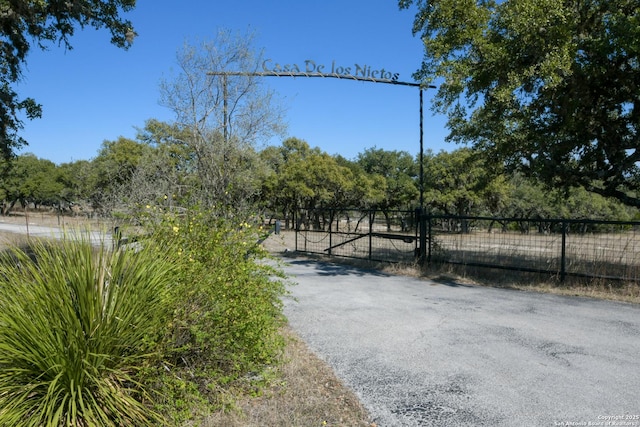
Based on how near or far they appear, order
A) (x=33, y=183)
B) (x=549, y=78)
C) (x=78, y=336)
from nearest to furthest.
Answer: (x=78, y=336)
(x=549, y=78)
(x=33, y=183)

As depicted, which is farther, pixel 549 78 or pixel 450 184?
pixel 450 184

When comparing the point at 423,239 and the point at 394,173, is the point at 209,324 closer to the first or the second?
the point at 423,239

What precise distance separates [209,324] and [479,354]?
3259 mm

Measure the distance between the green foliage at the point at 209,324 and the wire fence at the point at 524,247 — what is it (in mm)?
7631

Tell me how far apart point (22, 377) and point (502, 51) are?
31.3 feet

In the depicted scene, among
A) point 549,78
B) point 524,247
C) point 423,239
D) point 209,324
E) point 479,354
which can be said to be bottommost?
point 479,354

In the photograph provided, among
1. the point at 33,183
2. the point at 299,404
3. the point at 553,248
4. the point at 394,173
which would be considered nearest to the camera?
the point at 299,404

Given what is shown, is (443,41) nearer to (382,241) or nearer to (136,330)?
(382,241)

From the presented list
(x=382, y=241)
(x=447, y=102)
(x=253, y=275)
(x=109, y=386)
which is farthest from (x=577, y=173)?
(x=109, y=386)

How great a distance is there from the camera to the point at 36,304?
309 centimetres

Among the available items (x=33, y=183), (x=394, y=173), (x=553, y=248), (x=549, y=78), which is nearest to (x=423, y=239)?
(x=553, y=248)

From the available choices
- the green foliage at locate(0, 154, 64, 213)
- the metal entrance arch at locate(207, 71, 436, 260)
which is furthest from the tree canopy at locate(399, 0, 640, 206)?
the green foliage at locate(0, 154, 64, 213)

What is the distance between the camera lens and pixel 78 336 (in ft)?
10.1

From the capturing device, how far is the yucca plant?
9.68ft
